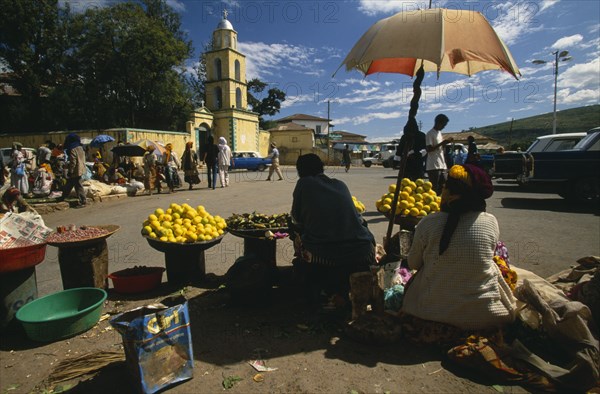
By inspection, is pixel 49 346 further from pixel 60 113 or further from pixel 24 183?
pixel 60 113

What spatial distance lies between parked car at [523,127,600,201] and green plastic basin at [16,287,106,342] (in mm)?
11337

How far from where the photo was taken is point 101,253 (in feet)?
12.6

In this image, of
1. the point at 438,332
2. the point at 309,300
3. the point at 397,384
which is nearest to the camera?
the point at 397,384

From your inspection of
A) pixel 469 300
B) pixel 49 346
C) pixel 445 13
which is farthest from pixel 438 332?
pixel 49 346

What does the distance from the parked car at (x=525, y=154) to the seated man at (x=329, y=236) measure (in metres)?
9.49

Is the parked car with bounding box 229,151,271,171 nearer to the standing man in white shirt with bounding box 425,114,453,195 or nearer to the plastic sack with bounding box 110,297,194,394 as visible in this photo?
the standing man in white shirt with bounding box 425,114,453,195

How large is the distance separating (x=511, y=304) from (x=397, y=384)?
1226mm

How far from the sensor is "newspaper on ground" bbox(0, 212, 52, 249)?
3.02 metres

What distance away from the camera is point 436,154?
6.83 metres

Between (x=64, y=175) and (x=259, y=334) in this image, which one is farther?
(x=64, y=175)

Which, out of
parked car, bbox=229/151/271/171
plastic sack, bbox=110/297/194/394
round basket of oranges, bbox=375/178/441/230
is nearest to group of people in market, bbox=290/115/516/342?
round basket of oranges, bbox=375/178/441/230

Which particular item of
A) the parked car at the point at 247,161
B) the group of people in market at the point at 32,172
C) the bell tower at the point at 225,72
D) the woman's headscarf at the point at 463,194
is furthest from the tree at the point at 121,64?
the woman's headscarf at the point at 463,194

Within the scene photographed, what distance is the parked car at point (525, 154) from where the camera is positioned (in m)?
11.3

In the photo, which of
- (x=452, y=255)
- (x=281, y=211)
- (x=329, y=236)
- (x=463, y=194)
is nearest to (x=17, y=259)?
(x=329, y=236)
